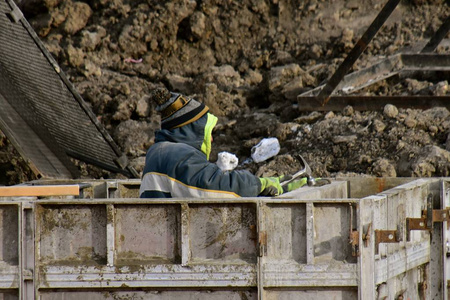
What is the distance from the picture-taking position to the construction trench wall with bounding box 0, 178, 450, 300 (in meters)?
4.36

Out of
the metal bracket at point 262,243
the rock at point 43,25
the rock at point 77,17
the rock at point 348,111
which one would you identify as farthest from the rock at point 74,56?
the metal bracket at point 262,243

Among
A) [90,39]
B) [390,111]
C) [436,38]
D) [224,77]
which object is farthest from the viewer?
[90,39]

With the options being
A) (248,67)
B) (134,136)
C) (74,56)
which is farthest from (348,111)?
(74,56)

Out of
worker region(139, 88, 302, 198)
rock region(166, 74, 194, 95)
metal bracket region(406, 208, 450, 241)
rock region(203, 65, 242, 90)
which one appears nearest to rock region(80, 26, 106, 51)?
rock region(166, 74, 194, 95)

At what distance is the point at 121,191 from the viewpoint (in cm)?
627

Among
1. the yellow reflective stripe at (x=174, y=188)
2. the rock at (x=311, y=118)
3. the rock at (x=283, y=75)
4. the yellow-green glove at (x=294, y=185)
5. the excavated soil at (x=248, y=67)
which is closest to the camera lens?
the yellow reflective stripe at (x=174, y=188)

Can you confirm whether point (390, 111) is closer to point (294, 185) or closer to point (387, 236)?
point (294, 185)

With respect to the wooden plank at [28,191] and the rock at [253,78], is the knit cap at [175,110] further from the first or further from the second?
the rock at [253,78]

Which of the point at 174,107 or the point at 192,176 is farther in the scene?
the point at 174,107

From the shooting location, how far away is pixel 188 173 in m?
4.90

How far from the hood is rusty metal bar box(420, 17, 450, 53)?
564 centimetres

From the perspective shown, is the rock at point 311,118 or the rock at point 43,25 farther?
the rock at point 43,25

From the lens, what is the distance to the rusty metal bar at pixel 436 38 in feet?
33.1

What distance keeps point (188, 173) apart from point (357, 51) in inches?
188
